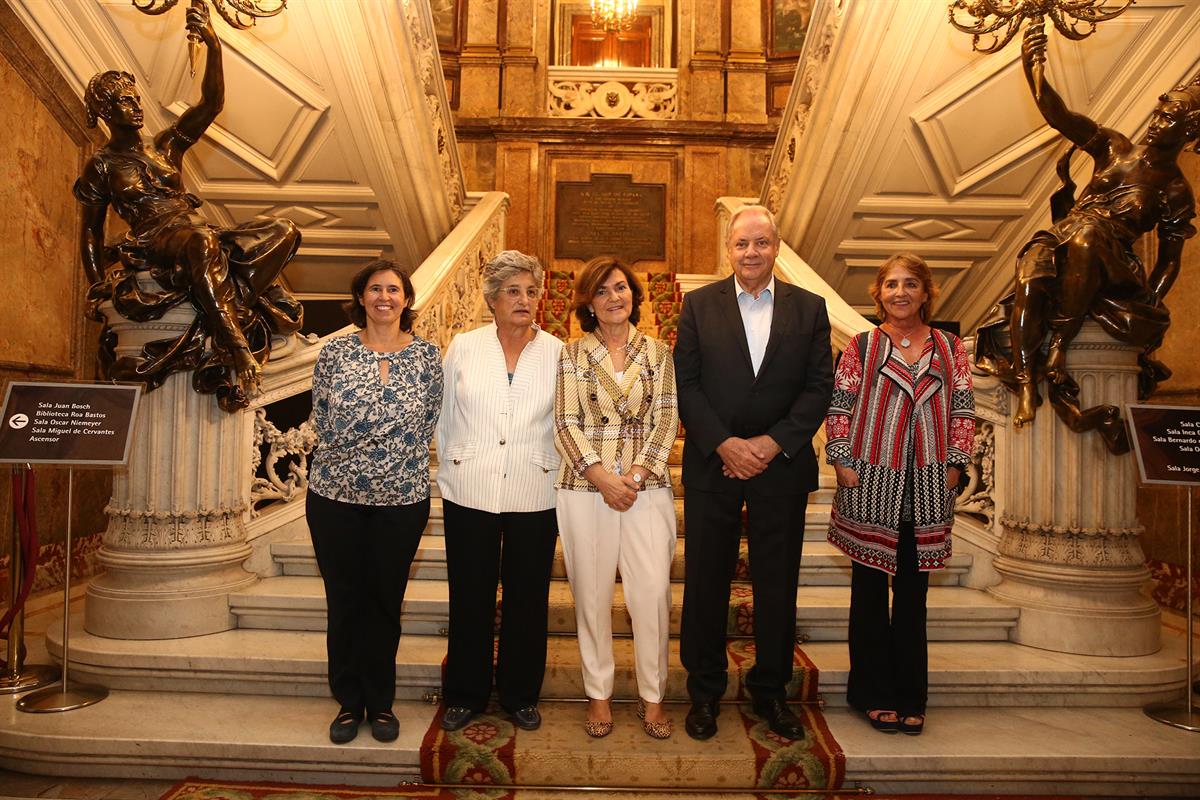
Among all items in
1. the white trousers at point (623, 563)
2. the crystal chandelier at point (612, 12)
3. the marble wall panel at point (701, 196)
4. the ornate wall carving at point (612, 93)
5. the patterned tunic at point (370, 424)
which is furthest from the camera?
the ornate wall carving at point (612, 93)

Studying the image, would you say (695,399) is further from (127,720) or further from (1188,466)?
(127,720)

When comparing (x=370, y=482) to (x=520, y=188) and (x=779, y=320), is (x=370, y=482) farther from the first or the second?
(x=520, y=188)

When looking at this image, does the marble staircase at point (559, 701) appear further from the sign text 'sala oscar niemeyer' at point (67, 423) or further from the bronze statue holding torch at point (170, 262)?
the bronze statue holding torch at point (170, 262)

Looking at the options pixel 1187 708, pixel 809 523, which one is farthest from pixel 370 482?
pixel 1187 708

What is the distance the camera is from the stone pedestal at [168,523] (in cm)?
325

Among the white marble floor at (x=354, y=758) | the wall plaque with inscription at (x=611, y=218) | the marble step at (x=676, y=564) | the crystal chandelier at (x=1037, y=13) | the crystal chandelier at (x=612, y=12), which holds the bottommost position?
the white marble floor at (x=354, y=758)

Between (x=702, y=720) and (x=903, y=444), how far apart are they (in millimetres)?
1155

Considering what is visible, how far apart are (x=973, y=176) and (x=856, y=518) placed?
4604 mm

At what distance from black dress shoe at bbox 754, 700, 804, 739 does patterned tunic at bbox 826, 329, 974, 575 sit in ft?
1.92

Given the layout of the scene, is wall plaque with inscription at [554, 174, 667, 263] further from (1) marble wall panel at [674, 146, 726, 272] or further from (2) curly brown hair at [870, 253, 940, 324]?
(2) curly brown hair at [870, 253, 940, 324]

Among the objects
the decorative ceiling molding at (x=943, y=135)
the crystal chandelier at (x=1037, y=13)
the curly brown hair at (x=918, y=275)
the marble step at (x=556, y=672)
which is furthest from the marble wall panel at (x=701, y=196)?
the marble step at (x=556, y=672)

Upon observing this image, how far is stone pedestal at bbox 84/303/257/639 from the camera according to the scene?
325 cm

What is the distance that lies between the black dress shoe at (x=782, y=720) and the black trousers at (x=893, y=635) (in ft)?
1.02

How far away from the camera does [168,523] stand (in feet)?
10.8
